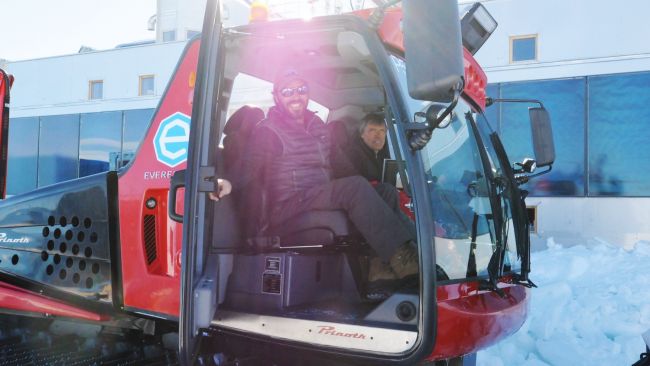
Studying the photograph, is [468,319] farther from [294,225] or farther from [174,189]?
[174,189]

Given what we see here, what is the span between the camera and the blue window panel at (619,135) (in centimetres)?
819

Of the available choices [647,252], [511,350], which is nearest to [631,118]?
[647,252]

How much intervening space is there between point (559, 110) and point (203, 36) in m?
6.96

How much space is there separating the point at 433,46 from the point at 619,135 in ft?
23.3

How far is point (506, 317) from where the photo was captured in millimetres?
2834

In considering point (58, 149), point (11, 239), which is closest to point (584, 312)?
point (11, 239)

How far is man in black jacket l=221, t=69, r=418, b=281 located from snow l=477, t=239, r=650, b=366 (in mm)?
2270

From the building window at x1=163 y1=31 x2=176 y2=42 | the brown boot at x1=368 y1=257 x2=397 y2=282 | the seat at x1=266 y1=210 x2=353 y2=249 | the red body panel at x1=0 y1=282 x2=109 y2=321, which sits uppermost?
the building window at x1=163 y1=31 x2=176 y2=42

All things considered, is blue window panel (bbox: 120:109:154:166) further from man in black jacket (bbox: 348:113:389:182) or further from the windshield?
the windshield

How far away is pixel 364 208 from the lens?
290 centimetres

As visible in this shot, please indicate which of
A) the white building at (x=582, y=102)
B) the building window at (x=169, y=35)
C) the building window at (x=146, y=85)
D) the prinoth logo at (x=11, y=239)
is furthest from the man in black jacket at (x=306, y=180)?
the building window at (x=169, y=35)

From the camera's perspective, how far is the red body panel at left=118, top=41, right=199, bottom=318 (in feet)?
10.3

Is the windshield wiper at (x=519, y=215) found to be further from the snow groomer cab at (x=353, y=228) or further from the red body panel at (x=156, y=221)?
the red body panel at (x=156, y=221)

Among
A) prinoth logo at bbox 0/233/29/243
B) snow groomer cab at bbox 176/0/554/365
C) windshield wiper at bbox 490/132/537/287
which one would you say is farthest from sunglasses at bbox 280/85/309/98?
prinoth logo at bbox 0/233/29/243
